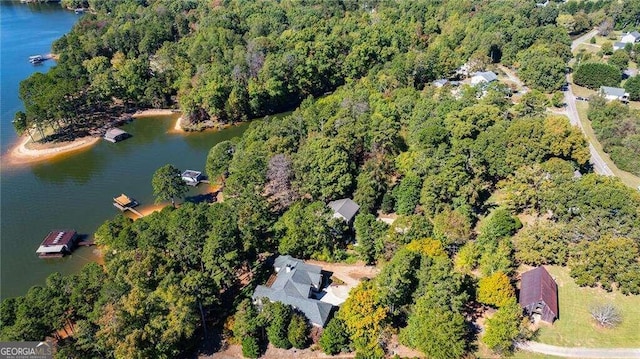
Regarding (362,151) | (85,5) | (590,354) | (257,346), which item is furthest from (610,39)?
(85,5)

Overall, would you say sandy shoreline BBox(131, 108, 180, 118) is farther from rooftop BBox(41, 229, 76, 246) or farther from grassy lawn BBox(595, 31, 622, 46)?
grassy lawn BBox(595, 31, 622, 46)

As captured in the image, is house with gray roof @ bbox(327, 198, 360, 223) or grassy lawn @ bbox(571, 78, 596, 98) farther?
grassy lawn @ bbox(571, 78, 596, 98)

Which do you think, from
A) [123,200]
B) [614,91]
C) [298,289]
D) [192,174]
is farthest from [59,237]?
[614,91]

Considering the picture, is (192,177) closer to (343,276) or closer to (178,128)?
(178,128)

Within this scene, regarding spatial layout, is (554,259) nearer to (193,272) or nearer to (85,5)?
(193,272)

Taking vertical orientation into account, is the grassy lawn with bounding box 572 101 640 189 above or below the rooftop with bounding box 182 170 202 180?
below

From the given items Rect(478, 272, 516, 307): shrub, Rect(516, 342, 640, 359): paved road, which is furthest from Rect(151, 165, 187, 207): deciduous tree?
Rect(516, 342, 640, 359): paved road
